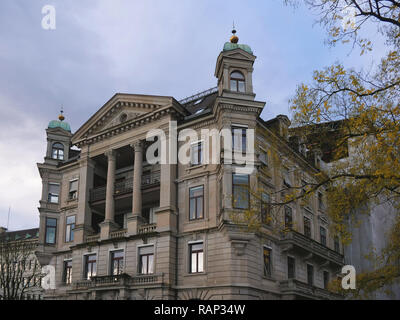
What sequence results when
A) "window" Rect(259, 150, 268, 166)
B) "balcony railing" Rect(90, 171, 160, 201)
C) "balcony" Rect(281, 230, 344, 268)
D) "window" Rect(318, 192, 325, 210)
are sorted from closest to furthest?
"balcony" Rect(281, 230, 344, 268)
"window" Rect(259, 150, 268, 166)
"balcony railing" Rect(90, 171, 160, 201)
"window" Rect(318, 192, 325, 210)

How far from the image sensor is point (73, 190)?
4522 cm

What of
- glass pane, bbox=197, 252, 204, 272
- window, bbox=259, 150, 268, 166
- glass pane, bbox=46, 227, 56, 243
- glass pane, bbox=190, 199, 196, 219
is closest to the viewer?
glass pane, bbox=197, 252, 204, 272

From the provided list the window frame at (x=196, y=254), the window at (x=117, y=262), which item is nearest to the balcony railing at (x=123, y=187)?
the window at (x=117, y=262)

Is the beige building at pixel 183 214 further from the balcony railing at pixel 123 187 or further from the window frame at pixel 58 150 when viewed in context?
the window frame at pixel 58 150

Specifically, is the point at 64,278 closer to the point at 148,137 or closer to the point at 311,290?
the point at 148,137

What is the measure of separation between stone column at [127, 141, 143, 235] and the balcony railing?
94 cm

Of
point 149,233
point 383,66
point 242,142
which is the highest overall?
point 242,142

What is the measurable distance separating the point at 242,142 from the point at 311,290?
12.9 meters

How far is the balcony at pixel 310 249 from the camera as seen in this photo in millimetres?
35750

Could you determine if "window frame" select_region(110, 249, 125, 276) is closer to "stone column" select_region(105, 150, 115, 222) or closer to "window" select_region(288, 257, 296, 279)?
"stone column" select_region(105, 150, 115, 222)

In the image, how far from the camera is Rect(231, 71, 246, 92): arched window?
35688 mm

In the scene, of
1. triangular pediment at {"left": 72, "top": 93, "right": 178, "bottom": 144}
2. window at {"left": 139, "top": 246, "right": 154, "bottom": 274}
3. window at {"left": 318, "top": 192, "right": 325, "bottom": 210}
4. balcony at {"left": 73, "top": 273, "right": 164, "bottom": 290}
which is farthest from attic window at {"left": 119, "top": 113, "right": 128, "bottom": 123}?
window at {"left": 318, "top": 192, "right": 325, "bottom": 210}

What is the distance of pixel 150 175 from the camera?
3975 cm
